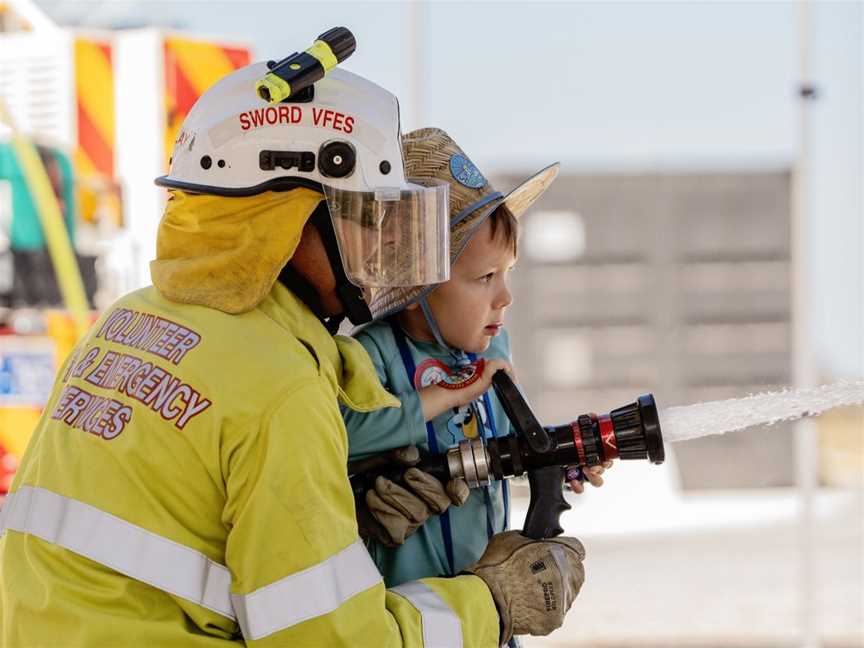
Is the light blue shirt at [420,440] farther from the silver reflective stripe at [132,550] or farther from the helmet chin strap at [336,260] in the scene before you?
the silver reflective stripe at [132,550]

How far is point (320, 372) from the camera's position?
1924mm

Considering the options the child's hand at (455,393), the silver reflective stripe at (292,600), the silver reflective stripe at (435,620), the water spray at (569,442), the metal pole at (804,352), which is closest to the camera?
the silver reflective stripe at (292,600)

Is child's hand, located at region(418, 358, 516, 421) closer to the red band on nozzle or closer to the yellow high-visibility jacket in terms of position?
the red band on nozzle

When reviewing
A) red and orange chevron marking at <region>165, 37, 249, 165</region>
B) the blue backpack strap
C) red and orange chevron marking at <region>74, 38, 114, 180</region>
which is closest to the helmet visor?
the blue backpack strap

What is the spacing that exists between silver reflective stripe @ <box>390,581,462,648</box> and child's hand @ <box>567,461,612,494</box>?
447mm

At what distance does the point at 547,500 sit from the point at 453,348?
0.43 m

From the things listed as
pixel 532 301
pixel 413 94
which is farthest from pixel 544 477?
pixel 532 301

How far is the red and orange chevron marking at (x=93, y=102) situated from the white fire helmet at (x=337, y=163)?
3503 mm

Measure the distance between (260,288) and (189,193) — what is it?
0.75 ft

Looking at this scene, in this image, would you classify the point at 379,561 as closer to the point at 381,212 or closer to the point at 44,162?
the point at 381,212

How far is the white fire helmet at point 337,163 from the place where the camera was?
2.07m

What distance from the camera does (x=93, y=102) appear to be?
18.2 feet

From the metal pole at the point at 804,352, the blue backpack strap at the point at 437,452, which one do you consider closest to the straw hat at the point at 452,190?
the blue backpack strap at the point at 437,452

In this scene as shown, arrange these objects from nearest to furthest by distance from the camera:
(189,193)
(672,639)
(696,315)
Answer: (189,193) → (672,639) → (696,315)
